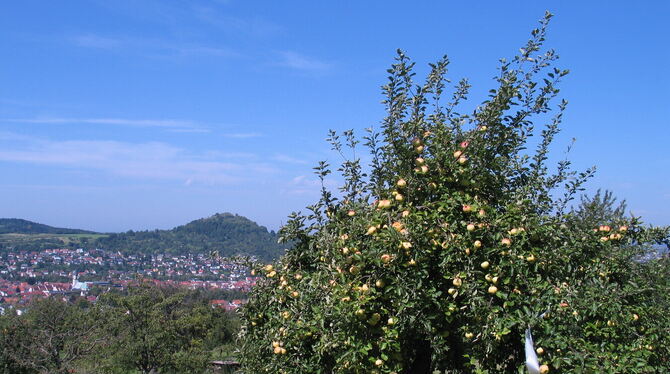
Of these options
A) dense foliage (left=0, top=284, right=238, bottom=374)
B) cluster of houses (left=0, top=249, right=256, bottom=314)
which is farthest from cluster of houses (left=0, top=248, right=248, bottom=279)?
dense foliage (left=0, top=284, right=238, bottom=374)

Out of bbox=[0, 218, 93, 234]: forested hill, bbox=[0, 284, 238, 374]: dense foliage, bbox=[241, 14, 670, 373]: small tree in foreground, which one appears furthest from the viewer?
bbox=[0, 218, 93, 234]: forested hill

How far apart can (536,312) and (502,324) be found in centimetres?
19

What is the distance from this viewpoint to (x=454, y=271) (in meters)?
3.11

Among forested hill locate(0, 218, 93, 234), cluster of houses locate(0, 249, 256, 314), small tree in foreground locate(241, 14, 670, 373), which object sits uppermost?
forested hill locate(0, 218, 93, 234)

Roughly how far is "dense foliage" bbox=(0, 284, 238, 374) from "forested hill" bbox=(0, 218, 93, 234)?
123m

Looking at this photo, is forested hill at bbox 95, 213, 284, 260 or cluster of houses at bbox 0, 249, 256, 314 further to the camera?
forested hill at bbox 95, 213, 284, 260

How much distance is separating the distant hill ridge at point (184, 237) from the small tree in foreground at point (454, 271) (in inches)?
3522

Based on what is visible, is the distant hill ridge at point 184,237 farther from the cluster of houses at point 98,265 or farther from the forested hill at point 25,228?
the cluster of houses at point 98,265

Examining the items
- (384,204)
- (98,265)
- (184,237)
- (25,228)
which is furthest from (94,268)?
(384,204)

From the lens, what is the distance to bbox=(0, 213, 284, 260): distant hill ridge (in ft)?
335

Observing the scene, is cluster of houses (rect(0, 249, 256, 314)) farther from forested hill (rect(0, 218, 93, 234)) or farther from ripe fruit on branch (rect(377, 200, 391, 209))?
ripe fruit on branch (rect(377, 200, 391, 209))

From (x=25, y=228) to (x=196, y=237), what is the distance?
156 feet

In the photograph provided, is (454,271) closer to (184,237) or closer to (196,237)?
(196,237)

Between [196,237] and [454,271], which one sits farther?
[196,237]
